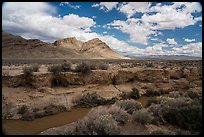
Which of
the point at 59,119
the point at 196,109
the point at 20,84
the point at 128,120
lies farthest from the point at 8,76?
the point at 196,109

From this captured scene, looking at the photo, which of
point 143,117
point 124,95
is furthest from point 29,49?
point 143,117

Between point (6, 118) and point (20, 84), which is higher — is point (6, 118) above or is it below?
below

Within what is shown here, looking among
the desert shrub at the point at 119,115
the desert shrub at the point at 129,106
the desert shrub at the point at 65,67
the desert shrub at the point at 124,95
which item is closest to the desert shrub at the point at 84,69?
the desert shrub at the point at 65,67

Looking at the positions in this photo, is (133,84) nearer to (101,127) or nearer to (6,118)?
(6,118)

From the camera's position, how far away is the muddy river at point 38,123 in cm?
1116

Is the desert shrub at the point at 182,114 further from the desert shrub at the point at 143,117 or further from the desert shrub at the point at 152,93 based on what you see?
the desert shrub at the point at 152,93

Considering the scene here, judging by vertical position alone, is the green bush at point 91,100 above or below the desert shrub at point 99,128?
below

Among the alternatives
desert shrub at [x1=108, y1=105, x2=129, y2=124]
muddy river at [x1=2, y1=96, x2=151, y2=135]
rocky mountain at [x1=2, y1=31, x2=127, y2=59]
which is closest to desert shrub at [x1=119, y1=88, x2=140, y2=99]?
muddy river at [x1=2, y1=96, x2=151, y2=135]

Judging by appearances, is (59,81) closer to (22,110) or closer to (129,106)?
(22,110)

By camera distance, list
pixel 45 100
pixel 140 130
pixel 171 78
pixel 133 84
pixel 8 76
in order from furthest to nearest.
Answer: pixel 171 78
pixel 133 84
pixel 8 76
pixel 45 100
pixel 140 130

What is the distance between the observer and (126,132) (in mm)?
7406

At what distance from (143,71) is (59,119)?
9824 millimetres

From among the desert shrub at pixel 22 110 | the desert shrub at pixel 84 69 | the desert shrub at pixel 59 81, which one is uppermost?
the desert shrub at pixel 84 69

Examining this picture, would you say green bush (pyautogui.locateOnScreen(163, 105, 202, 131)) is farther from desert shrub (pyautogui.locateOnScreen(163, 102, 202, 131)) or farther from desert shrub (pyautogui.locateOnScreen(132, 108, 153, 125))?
desert shrub (pyautogui.locateOnScreen(132, 108, 153, 125))
